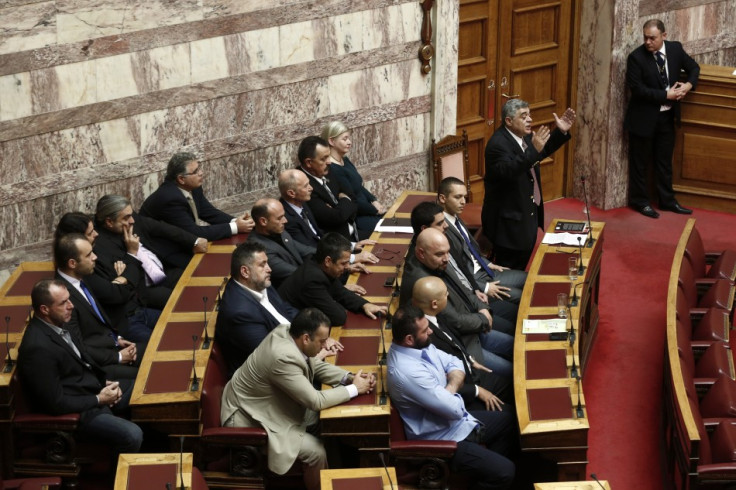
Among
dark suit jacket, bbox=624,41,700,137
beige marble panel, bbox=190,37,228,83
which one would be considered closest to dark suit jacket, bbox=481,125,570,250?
beige marble panel, bbox=190,37,228,83

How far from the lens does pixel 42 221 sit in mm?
7664

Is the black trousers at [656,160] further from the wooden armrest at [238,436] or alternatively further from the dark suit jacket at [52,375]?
the dark suit jacket at [52,375]

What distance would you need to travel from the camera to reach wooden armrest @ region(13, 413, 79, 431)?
582cm

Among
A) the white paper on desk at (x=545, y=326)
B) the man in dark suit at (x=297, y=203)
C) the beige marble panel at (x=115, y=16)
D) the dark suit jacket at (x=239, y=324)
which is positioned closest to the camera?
the dark suit jacket at (x=239, y=324)

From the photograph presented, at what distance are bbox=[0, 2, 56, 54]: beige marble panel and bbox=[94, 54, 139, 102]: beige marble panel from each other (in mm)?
399

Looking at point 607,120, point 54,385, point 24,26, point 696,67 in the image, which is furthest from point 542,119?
point 54,385

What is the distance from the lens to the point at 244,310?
6.37 meters

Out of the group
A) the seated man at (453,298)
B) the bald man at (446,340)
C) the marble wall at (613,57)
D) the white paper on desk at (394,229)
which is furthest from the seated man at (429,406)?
the marble wall at (613,57)

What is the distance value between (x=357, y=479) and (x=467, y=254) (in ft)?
9.14

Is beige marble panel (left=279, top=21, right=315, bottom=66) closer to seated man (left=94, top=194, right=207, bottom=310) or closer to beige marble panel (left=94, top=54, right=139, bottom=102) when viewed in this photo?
beige marble panel (left=94, top=54, right=139, bottom=102)

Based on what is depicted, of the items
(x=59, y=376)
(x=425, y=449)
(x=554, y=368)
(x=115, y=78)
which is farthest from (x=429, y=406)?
(x=115, y=78)

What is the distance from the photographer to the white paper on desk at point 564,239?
809 centimetres

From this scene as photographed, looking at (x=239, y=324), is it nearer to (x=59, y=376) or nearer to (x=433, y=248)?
(x=59, y=376)

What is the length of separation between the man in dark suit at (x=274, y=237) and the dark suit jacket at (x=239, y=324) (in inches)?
33.0
